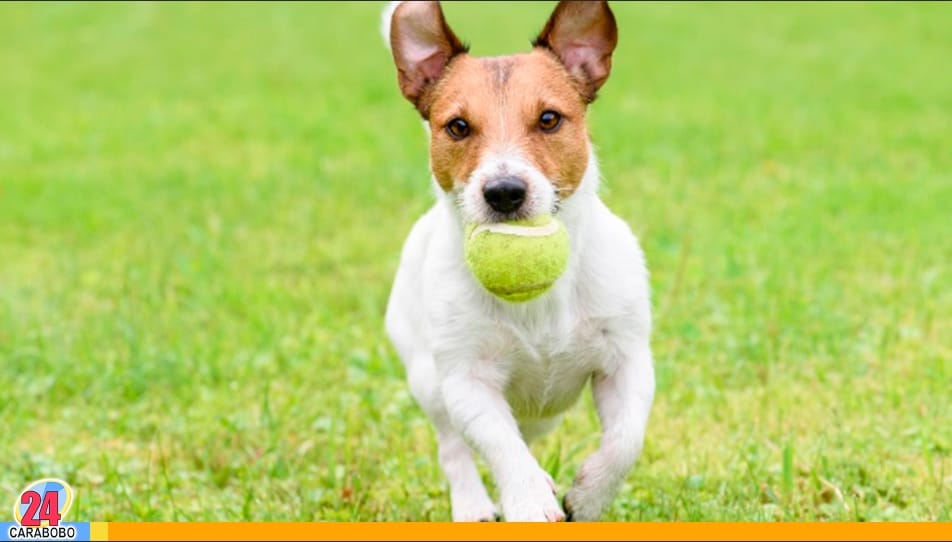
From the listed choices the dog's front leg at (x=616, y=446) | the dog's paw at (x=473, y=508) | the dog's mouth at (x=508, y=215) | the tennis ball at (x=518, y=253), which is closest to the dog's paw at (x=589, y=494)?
the dog's front leg at (x=616, y=446)

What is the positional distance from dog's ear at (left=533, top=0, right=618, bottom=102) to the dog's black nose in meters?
0.69

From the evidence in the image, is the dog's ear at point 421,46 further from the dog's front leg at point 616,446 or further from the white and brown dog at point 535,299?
the dog's front leg at point 616,446

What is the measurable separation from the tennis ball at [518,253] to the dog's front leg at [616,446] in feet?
1.57

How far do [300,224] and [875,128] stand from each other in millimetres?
5809

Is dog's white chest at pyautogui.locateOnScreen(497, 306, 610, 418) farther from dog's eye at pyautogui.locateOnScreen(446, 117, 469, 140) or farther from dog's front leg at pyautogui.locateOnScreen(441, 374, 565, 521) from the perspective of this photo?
dog's eye at pyautogui.locateOnScreen(446, 117, 469, 140)

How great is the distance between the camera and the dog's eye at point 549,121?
4586mm

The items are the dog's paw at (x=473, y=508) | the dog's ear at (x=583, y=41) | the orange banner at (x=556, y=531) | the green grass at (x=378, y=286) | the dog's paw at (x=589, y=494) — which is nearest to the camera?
the orange banner at (x=556, y=531)

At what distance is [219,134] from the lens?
45.4 feet

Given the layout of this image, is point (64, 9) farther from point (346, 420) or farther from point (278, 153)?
point (346, 420)

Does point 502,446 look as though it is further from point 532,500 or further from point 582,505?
point 582,505

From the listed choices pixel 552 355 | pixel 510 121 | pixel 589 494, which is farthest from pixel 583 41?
pixel 589 494

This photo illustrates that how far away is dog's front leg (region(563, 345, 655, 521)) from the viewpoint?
457 cm

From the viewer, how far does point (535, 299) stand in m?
4.73

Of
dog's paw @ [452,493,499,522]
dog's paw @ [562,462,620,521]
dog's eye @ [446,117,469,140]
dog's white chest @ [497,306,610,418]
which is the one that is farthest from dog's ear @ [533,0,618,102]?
dog's paw @ [452,493,499,522]
